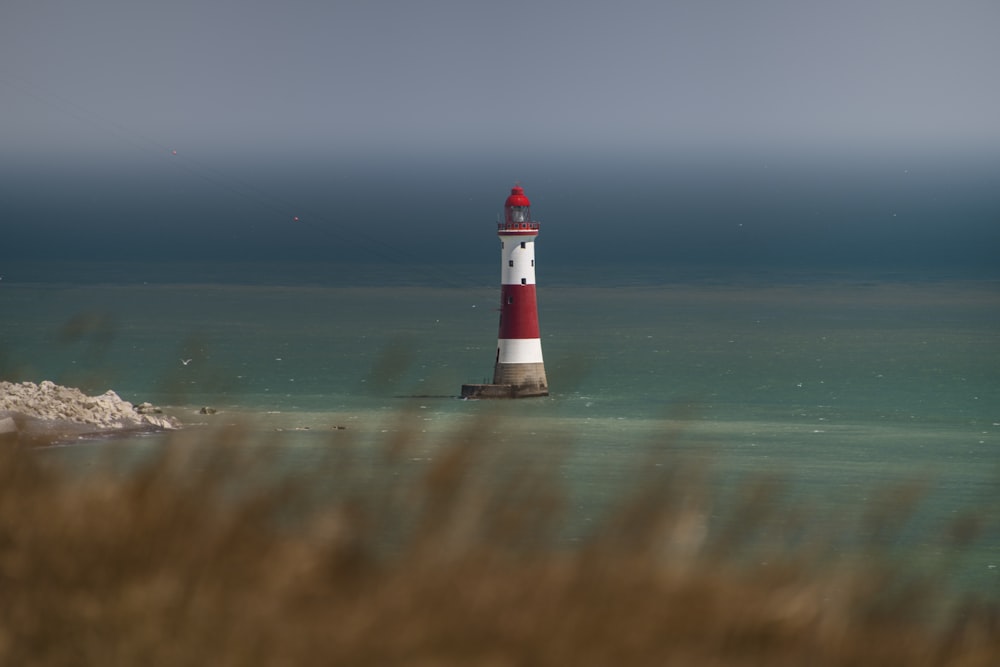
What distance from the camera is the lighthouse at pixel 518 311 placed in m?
33.1

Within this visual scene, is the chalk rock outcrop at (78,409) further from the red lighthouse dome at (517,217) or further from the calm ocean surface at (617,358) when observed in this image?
the red lighthouse dome at (517,217)

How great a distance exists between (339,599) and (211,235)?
136537 millimetres

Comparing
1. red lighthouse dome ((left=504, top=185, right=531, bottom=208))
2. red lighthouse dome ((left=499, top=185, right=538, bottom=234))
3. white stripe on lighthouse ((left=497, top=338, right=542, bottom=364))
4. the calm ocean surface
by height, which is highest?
red lighthouse dome ((left=504, top=185, right=531, bottom=208))

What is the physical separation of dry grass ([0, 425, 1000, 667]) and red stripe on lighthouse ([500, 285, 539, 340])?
1170 inches

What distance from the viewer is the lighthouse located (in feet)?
109

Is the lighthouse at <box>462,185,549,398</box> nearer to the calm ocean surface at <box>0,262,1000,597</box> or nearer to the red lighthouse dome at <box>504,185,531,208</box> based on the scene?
the red lighthouse dome at <box>504,185,531,208</box>

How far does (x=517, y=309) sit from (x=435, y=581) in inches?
1189

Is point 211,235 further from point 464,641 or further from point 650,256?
point 464,641

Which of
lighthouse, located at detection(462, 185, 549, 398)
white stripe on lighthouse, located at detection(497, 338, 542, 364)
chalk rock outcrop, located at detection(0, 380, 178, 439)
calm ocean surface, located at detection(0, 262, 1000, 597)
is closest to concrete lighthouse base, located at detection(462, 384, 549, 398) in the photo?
lighthouse, located at detection(462, 185, 549, 398)

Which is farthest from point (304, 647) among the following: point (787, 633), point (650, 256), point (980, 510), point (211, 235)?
point (211, 235)

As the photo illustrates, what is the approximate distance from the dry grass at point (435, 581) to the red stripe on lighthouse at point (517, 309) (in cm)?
2971

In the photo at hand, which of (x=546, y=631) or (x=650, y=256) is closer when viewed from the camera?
(x=546, y=631)

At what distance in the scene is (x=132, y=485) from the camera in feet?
10.7

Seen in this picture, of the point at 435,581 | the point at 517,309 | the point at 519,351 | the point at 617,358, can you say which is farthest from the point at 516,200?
the point at 435,581
